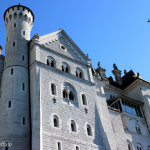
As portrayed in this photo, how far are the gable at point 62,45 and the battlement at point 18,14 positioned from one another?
14.2 feet

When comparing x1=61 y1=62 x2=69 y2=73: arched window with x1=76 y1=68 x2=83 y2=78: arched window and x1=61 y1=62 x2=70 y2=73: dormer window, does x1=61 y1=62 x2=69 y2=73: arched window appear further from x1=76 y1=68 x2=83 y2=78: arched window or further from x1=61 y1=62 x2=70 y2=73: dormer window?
x1=76 y1=68 x2=83 y2=78: arched window

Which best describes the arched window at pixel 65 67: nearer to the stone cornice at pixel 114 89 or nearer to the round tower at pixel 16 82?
the round tower at pixel 16 82

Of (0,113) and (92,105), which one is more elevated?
(92,105)

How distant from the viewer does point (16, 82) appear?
28.3 m

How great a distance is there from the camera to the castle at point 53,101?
81.5 feet

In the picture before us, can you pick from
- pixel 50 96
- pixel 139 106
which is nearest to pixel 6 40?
pixel 50 96

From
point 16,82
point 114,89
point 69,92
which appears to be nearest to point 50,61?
point 69,92

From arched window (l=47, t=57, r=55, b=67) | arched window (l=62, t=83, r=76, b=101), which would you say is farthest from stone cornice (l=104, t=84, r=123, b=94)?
arched window (l=47, t=57, r=55, b=67)

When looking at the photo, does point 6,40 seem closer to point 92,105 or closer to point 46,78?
point 46,78

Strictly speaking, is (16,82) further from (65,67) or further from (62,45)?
(62,45)

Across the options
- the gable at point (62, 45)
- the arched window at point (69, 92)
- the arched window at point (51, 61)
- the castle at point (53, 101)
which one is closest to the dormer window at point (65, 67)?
the castle at point (53, 101)

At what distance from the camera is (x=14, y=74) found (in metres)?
29.0

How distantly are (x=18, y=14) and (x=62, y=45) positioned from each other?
25.6 ft

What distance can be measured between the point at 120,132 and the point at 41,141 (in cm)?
1486
